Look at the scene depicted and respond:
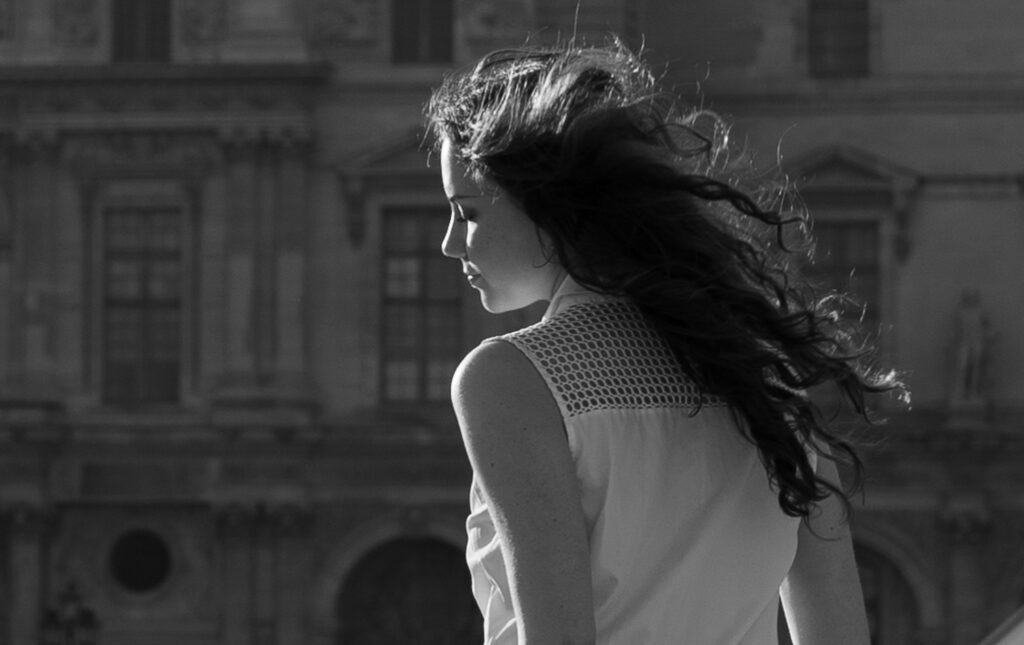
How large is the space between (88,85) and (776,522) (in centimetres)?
2913

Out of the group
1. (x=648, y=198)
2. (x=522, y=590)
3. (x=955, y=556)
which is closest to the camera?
(x=522, y=590)

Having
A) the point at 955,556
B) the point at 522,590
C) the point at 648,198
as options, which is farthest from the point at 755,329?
the point at 955,556

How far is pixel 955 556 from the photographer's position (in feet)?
102

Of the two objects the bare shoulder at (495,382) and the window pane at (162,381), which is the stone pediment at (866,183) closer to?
the window pane at (162,381)

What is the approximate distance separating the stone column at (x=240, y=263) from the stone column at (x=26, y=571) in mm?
2716

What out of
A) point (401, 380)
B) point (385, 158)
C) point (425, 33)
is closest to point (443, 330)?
point (401, 380)

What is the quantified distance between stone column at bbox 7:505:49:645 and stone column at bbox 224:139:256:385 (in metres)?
2.72

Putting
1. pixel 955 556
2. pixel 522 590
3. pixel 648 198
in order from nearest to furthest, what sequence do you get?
pixel 522 590
pixel 648 198
pixel 955 556

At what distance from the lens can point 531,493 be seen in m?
2.49

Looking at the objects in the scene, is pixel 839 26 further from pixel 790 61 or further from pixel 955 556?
pixel 955 556

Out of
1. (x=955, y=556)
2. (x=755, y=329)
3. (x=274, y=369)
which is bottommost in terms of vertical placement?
(x=955, y=556)

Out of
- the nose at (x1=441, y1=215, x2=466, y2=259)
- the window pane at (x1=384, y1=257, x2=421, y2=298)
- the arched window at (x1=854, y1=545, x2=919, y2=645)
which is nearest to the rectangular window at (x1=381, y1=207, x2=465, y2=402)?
the window pane at (x1=384, y1=257, x2=421, y2=298)

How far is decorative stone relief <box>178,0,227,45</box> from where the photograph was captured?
31188 mm

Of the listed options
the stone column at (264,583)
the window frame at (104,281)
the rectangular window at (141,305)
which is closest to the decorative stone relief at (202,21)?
the window frame at (104,281)
